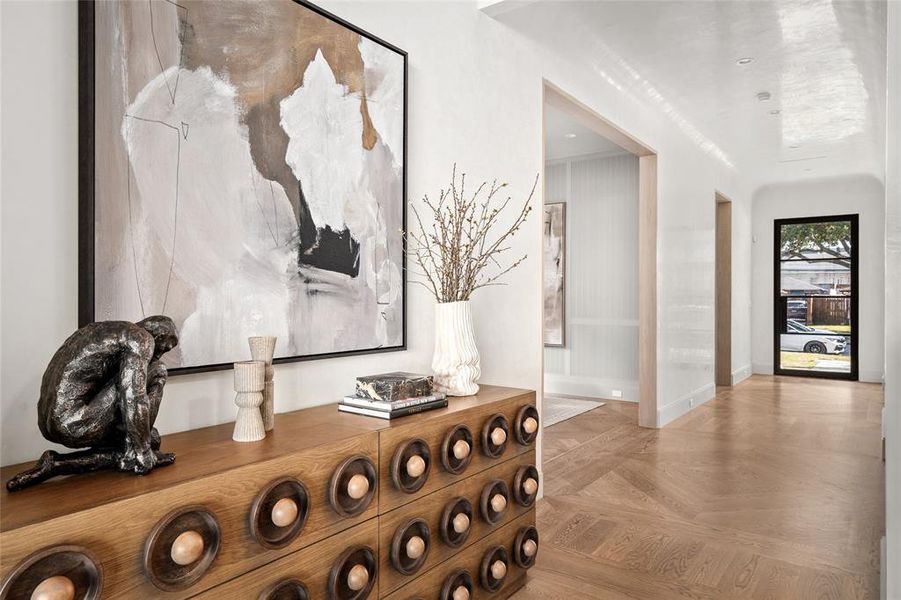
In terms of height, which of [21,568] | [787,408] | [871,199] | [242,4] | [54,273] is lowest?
[787,408]

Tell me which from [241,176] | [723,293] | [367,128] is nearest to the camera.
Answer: [241,176]

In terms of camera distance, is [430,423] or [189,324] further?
[430,423]

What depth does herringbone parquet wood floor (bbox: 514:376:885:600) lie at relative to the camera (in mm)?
2262

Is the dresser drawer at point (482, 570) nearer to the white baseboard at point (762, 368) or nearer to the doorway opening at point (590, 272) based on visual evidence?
the doorway opening at point (590, 272)

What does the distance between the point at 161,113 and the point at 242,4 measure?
0.46 m

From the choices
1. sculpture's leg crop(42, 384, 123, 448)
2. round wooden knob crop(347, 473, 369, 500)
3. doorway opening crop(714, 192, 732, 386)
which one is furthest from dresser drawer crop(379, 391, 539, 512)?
doorway opening crop(714, 192, 732, 386)

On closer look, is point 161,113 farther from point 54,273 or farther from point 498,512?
point 498,512

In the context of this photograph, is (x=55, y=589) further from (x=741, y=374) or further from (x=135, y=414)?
(x=741, y=374)

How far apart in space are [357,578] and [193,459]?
53 cm

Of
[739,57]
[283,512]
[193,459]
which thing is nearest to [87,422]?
[193,459]

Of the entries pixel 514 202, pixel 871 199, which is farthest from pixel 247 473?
pixel 871 199

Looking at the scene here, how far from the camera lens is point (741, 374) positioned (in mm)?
7945

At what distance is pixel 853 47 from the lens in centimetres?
362

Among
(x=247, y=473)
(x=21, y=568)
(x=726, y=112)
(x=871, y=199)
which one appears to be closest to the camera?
(x=21, y=568)
